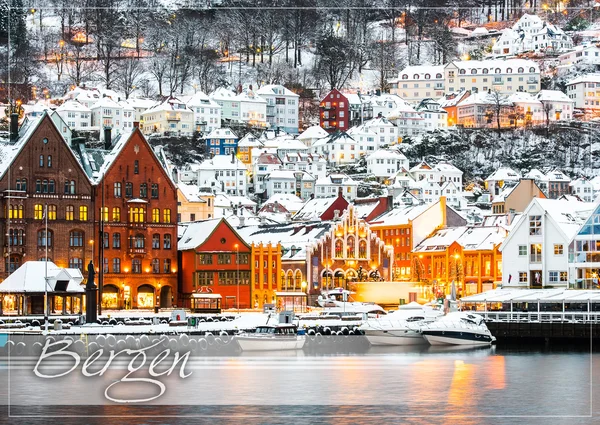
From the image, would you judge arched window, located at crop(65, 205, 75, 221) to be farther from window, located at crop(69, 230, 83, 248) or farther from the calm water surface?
the calm water surface

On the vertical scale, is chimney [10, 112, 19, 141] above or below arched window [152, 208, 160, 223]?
above

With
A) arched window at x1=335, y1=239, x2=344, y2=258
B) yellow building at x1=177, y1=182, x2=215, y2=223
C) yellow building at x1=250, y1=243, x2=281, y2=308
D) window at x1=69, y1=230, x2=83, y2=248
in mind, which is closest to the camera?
window at x1=69, y1=230, x2=83, y2=248

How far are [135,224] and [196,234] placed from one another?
6.81m

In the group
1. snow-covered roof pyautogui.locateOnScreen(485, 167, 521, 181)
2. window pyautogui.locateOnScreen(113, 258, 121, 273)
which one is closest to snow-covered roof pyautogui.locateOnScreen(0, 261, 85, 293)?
window pyautogui.locateOnScreen(113, 258, 121, 273)

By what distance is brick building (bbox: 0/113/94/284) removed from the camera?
88.6 metres

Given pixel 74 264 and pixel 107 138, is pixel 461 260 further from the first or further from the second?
pixel 74 264

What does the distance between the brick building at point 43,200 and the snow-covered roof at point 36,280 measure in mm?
10694

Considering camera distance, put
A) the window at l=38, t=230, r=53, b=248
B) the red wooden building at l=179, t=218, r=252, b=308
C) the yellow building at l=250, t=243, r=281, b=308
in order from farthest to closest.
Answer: the yellow building at l=250, t=243, r=281, b=308 → the red wooden building at l=179, t=218, r=252, b=308 → the window at l=38, t=230, r=53, b=248

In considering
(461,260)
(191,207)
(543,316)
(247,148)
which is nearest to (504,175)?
(247,148)

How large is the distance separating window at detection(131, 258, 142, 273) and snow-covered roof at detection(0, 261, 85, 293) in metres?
15.3

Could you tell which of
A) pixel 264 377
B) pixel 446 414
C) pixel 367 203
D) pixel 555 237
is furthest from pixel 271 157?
pixel 446 414

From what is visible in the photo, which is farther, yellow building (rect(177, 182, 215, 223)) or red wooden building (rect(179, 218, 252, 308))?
yellow building (rect(177, 182, 215, 223))

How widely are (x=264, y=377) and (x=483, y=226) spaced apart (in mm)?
63268

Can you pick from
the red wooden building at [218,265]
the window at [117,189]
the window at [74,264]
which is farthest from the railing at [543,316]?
the window at [117,189]
